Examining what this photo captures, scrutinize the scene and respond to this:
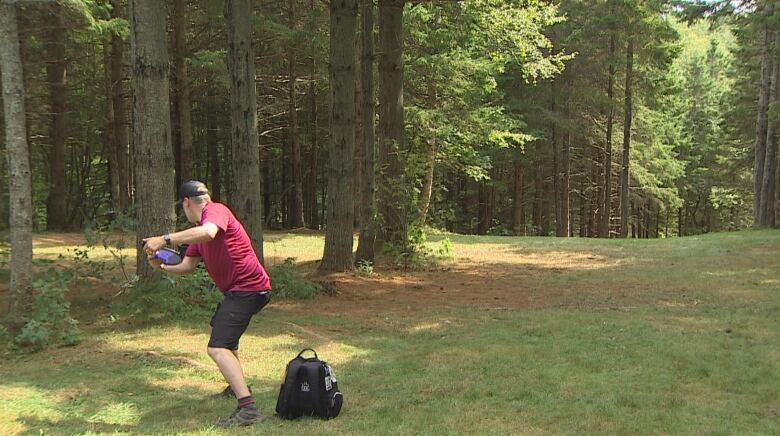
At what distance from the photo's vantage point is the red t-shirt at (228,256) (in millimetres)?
4348

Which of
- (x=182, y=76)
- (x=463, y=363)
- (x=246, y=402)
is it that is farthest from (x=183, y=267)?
(x=182, y=76)

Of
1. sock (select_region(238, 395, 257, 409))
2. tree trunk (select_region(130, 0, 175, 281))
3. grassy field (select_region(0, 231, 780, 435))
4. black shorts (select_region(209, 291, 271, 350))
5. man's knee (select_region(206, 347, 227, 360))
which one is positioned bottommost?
grassy field (select_region(0, 231, 780, 435))

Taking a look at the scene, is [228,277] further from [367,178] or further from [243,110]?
[367,178]

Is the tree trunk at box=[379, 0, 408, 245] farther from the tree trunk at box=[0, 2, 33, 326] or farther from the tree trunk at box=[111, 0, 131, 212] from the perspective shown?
the tree trunk at box=[111, 0, 131, 212]

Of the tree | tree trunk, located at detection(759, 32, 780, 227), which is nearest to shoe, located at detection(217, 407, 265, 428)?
the tree

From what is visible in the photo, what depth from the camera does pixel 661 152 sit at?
30.0 metres

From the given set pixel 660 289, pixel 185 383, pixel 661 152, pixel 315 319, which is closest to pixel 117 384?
pixel 185 383

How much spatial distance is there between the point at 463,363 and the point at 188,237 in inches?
131

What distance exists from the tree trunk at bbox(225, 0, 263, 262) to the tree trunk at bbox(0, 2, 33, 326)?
2.92m

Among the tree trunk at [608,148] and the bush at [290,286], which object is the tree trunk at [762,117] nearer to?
the tree trunk at [608,148]

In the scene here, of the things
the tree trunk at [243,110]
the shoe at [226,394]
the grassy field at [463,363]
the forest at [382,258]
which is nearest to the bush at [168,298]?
the forest at [382,258]

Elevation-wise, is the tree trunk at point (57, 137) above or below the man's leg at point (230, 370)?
above

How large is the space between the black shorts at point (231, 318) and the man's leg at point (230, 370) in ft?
0.17

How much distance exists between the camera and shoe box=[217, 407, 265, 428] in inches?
166
